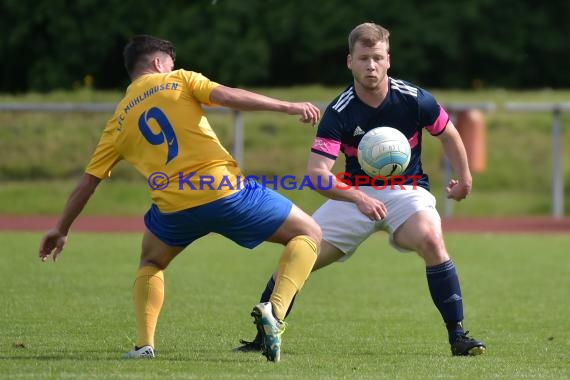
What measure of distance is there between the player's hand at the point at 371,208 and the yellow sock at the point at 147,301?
1.30m

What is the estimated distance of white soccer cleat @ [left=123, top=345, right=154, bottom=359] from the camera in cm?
675

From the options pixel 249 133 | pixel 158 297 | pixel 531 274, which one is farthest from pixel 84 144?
pixel 158 297

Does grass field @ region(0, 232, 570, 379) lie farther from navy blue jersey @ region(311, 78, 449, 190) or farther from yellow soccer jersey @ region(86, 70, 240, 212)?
navy blue jersey @ region(311, 78, 449, 190)

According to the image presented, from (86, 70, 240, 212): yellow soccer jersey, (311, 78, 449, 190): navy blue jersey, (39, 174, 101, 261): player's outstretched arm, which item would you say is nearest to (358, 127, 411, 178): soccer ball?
(311, 78, 449, 190): navy blue jersey

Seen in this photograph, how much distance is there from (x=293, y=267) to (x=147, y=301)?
0.92 m

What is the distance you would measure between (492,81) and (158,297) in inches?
1366

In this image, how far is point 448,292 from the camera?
7180mm

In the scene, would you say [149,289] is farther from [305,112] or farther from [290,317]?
[290,317]

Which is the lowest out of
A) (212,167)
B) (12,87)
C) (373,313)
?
(373,313)

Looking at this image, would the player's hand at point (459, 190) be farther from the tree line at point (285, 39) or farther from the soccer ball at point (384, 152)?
the tree line at point (285, 39)

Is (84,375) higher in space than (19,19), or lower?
lower

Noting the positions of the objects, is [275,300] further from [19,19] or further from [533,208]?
[19,19]

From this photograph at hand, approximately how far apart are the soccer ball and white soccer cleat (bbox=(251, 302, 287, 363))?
1238mm

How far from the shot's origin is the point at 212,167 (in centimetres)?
654
